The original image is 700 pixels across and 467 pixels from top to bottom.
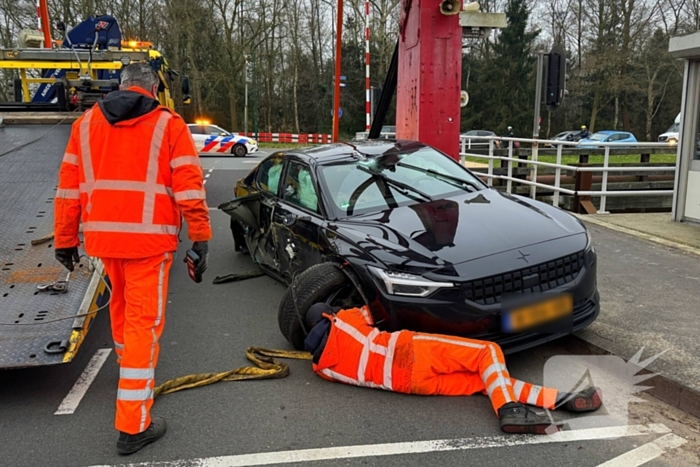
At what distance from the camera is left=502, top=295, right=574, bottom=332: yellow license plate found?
13.0ft

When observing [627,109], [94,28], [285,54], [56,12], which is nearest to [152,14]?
[56,12]

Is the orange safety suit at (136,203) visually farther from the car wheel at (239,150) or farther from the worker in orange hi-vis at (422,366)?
the car wheel at (239,150)

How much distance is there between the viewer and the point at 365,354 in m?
3.97

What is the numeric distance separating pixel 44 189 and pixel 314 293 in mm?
3762

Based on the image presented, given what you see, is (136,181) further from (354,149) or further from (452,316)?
(354,149)

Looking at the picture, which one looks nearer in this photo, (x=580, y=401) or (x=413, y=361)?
(x=580, y=401)

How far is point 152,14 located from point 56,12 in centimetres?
667

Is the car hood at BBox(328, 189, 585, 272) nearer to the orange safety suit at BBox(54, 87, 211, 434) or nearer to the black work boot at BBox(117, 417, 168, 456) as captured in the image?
the orange safety suit at BBox(54, 87, 211, 434)

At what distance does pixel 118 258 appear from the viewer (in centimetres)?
333

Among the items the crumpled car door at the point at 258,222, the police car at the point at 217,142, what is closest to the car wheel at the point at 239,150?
the police car at the point at 217,142

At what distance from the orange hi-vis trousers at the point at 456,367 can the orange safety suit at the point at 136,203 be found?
159 centimetres

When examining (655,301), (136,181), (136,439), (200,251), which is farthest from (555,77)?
(136,439)

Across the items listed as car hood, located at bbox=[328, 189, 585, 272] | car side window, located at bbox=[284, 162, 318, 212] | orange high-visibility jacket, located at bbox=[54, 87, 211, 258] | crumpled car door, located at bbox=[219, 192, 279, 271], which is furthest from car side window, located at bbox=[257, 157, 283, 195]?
orange high-visibility jacket, located at bbox=[54, 87, 211, 258]

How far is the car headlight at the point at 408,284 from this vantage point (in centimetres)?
391
